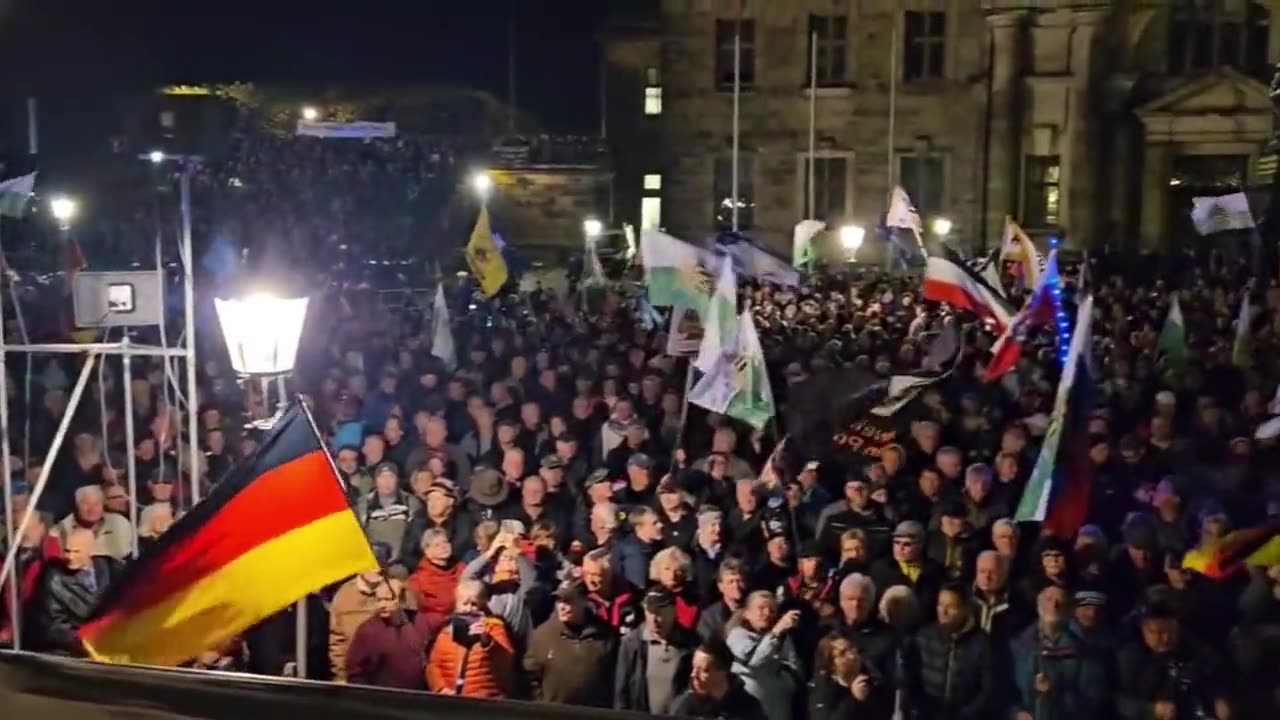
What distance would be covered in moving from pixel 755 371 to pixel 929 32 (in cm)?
2795

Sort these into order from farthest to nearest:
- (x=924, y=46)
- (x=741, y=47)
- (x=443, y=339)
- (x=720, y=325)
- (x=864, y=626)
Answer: (x=741, y=47)
(x=924, y=46)
(x=443, y=339)
(x=720, y=325)
(x=864, y=626)

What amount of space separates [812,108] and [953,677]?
97.6ft

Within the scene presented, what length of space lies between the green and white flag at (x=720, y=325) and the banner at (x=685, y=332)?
128cm

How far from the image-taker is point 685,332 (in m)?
14.1

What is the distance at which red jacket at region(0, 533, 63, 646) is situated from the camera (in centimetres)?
709

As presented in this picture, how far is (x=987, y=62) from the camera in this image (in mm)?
36281

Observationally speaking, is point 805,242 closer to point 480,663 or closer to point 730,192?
point 730,192

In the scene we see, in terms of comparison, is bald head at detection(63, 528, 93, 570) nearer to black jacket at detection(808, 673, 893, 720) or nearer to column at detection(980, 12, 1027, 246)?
black jacket at detection(808, 673, 893, 720)

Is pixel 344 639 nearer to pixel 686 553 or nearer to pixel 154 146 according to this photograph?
pixel 686 553

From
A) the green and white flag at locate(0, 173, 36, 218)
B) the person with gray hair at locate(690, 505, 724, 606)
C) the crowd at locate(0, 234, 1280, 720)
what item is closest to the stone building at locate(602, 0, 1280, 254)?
the crowd at locate(0, 234, 1280, 720)

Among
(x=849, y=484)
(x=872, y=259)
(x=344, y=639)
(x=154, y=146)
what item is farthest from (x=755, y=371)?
(x=872, y=259)

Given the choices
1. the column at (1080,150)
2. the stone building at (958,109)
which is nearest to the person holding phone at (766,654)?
the stone building at (958,109)

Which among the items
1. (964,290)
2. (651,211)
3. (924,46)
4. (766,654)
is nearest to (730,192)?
(651,211)

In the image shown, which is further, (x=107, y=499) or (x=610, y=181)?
(x=610, y=181)
